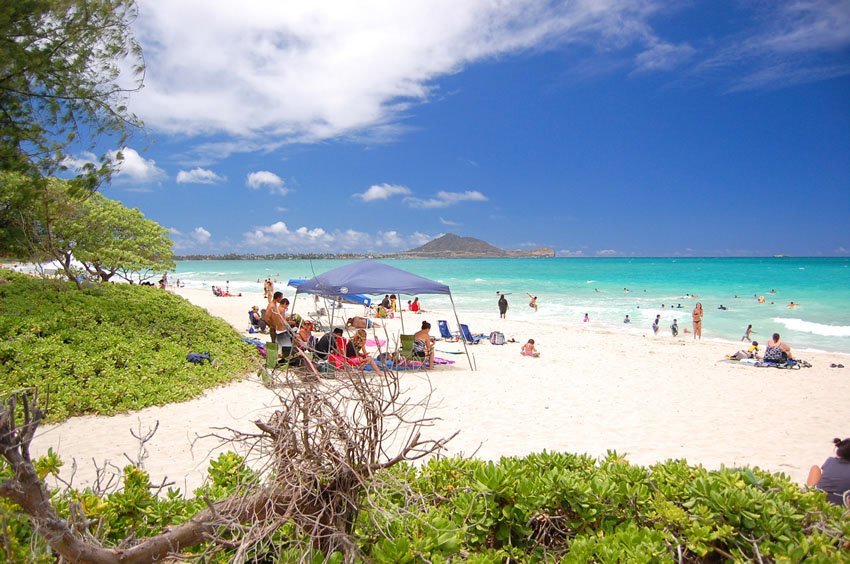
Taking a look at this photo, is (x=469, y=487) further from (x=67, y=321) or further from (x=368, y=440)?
(x=67, y=321)

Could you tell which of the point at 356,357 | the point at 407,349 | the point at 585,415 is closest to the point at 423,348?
the point at 407,349

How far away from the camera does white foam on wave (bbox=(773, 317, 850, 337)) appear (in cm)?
1972

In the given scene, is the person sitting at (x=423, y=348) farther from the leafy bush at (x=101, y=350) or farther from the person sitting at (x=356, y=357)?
the person sitting at (x=356, y=357)

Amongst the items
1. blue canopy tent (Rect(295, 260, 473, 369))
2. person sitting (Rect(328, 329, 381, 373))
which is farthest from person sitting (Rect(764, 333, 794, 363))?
person sitting (Rect(328, 329, 381, 373))

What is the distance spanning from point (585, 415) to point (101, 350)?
23.7 feet

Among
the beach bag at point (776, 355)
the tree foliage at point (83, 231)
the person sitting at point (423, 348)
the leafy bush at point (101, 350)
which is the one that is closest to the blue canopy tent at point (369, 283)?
the person sitting at point (423, 348)

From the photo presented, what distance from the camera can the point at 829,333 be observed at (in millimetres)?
19719

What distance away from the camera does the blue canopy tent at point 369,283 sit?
362 inches

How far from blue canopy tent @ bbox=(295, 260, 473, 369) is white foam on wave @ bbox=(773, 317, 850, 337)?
60.7 feet

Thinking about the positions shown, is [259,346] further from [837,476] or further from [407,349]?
[837,476]

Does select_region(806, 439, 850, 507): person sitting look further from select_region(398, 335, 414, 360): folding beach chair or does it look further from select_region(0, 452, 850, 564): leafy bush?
select_region(398, 335, 414, 360): folding beach chair

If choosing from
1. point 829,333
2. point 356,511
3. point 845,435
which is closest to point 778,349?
point 845,435

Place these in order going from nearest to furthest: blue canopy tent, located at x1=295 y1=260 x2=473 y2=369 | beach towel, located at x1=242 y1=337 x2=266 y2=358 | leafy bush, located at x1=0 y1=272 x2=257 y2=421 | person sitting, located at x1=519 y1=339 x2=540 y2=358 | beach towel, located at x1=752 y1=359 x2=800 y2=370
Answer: leafy bush, located at x1=0 y1=272 x2=257 y2=421 → blue canopy tent, located at x1=295 y1=260 x2=473 y2=369 → beach towel, located at x1=242 y1=337 x2=266 y2=358 → beach towel, located at x1=752 y1=359 x2=800 y2=370 → person sitting, located at x1=519 y1=339 x2=540 y2=358

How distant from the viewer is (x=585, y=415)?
23.0ft
